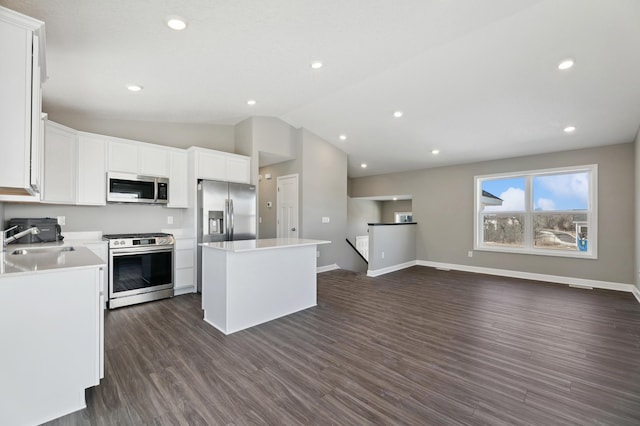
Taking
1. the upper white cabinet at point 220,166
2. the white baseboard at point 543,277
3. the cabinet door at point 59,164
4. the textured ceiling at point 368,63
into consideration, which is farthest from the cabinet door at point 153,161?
the white baseboard at point 543,277

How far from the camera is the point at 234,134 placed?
5.61 meters

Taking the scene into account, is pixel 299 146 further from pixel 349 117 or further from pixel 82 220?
pixel 82 220

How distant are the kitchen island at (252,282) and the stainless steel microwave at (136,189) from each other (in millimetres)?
1519

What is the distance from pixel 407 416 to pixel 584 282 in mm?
5240

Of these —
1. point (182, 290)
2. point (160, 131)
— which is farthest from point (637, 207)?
point (160, 131)

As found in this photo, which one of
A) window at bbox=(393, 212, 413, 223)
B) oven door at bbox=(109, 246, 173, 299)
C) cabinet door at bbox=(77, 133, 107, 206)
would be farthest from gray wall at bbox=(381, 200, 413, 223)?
cabinet door at bbox=(77, 133, 107, 206)

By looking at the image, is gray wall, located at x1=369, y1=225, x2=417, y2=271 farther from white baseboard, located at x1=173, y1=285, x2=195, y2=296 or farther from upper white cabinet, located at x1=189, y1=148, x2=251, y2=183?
white baseboard, located at x1=173, y1=285, x2=195, y2=296

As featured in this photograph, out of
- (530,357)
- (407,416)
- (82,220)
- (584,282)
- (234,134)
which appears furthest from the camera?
(234,134)

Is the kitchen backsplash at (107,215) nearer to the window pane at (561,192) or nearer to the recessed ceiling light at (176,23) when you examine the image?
the recessed ceiling light at (176,23)

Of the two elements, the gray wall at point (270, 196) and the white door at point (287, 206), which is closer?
the white door at point (287, 206)

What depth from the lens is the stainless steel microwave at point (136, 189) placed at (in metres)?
3.88

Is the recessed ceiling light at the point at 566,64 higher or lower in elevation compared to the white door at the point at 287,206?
higher

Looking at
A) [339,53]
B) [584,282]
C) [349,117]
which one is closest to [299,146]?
[349,117]

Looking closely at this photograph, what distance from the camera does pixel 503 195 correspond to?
19.7 feet
